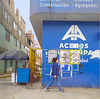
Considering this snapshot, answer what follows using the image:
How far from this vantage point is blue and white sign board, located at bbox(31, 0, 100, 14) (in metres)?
8.38

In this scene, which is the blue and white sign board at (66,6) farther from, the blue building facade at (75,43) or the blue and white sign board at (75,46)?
the blue and white sign board at (75,46)

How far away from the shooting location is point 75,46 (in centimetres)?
920

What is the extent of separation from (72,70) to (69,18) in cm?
289

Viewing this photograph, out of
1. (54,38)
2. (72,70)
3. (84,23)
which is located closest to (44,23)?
(54,38)

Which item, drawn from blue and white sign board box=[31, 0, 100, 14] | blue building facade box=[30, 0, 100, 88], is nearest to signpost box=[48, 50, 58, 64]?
blue building facade box=[30, 0, 100, 88]

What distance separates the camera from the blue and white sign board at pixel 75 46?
905 cm

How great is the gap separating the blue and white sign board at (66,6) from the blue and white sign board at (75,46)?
40.4 inches

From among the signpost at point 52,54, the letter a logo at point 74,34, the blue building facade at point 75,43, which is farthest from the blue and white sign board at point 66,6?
the signpost at point 52,54

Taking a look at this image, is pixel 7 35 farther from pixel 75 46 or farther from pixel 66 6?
pixel 66 6

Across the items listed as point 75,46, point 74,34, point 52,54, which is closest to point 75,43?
point 75,46

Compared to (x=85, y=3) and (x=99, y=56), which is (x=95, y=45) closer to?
(x=99, y=56)

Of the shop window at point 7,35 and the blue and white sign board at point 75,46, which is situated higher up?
the shop window at point 7,35

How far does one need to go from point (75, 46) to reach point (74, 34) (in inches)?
26.9

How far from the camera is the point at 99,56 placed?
9156 millimetres
